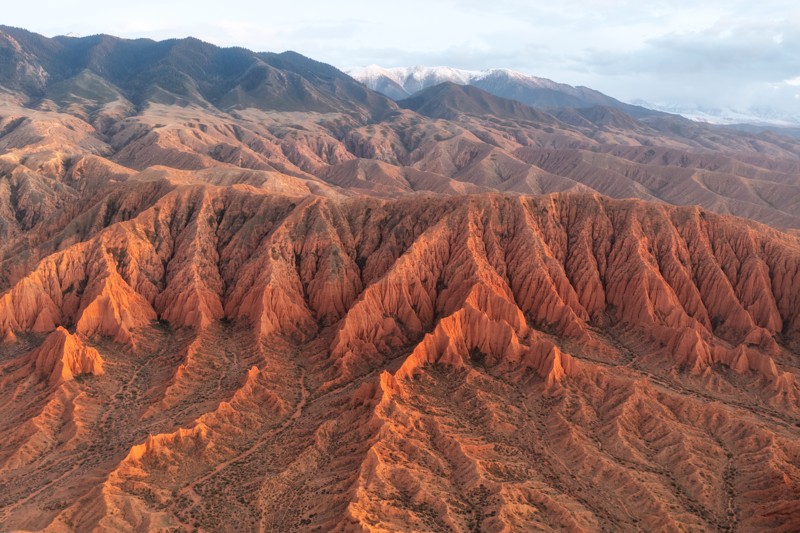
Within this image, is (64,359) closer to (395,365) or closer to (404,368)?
(395,365)

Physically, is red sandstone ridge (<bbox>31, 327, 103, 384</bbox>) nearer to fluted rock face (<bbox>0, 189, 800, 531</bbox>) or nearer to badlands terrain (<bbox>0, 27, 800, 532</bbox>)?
badlands terrain (<bbox>0, 27, 800, 532</bbox>)

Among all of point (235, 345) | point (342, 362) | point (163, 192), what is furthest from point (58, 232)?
point (342, 362)

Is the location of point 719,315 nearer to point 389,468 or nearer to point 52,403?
point 389,468

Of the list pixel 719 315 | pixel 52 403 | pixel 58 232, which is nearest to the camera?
pixel 52 403

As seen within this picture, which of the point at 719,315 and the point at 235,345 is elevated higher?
the point at 719,315

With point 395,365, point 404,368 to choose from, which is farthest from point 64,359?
point 404,368

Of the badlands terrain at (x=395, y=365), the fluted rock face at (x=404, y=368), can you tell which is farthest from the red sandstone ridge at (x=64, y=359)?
the fluted rock face at (x=404, y=368)

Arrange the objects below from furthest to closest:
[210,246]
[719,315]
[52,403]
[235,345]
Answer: [210,246] < [719,315] < [235,345] < [52,403]

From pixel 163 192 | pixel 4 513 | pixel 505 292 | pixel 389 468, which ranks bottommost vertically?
pixel 4 513
